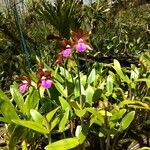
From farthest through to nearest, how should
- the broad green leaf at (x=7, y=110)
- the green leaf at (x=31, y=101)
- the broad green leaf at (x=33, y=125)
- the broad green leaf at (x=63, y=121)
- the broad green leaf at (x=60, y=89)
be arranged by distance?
the broad green leaf at (x=60, y=89) < the green leaf at (x=31, y=101) < the broad green leaf at (x=7, y=110) < the broad green leaf at (x=63, y=121) < the broad green leaf at (x=33, y=125)

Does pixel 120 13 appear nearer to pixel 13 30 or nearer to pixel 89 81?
pixel 13 30

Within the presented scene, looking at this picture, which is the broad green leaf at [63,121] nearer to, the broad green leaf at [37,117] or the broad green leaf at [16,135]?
the broad green leaf at [37,117]

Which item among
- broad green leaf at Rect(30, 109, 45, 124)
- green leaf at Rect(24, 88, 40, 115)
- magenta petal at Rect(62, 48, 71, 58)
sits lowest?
broad green leaf at Rect(30, 109, 45, 124)

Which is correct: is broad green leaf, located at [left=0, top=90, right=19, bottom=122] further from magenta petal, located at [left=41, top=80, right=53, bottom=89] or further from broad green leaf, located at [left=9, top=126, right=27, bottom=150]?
magenta petal, located at [left=41, top=80, right=53, bottom=89]

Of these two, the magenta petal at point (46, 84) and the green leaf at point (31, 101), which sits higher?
the magenta petal at point (46, 84)

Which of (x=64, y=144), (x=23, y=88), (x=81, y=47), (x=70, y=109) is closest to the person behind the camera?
(x=81, y=47)

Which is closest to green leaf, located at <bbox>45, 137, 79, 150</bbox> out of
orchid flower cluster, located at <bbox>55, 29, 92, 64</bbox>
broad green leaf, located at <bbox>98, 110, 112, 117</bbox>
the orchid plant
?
the orchid plant

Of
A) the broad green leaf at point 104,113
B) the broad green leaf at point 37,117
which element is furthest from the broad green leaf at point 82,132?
the broad green leaf at point 37,117

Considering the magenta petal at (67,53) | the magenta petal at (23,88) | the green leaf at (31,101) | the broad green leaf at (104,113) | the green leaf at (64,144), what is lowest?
the green leaf at (64,144)

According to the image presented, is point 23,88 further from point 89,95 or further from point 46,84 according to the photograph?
point 89,95

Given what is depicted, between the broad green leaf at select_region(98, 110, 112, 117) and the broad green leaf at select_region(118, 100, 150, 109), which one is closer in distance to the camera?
the broad green leaf at select_region(98, 110, 112, 117)

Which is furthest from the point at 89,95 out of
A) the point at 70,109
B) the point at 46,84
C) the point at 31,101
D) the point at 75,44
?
the point at 75,44

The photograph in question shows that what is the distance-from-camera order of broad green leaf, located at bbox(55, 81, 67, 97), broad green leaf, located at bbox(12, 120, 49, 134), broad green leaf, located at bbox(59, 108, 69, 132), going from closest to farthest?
1. broad green leaf, located at bbox(12, 120, 49, 134)
2. broad green leaf, located at bbox(59, 108, 69, 132)
3. broad green leaf, located at bbox(55, 81, 67, 97)

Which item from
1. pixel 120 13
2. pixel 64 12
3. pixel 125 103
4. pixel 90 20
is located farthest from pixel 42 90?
pixel 120 13
